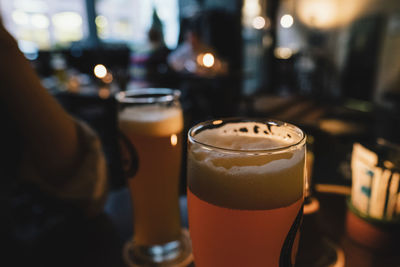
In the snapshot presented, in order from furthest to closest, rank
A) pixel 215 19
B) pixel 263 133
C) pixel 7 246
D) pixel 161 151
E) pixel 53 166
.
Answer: pixel 215 19
pixel 7 246
pixel 53 166
pixel 161 151
pixel 263 133

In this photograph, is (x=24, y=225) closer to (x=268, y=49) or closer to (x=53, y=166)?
(x=53, y=166)

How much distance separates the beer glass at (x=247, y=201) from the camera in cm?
46

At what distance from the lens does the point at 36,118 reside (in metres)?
0.84

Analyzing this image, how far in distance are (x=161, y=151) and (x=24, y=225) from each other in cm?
171

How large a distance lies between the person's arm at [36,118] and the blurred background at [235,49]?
307 cm

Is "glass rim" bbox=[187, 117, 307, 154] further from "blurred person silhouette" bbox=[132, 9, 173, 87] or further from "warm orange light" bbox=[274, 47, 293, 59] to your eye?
"warm orange light" bbox=[274, 47, 293, 59]

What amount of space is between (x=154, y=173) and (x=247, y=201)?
1.30 ft

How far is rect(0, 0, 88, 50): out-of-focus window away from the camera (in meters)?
7.66

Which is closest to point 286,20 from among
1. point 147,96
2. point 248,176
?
point 147,96

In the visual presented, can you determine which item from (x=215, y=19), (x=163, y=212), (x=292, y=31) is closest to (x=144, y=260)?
(x=163, y=212)

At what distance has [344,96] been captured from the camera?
9688mm

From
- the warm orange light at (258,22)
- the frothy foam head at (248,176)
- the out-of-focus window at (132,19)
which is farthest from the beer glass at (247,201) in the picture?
the warm orange light at (258,22)

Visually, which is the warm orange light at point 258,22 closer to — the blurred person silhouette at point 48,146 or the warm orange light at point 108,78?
the warm orange light at point 108,78

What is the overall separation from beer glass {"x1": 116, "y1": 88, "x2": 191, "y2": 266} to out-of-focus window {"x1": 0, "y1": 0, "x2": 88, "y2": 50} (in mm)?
8011
